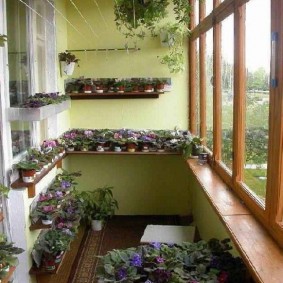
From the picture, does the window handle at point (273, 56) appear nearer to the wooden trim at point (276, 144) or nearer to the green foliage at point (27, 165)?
the wooden trim at point (276, 144)

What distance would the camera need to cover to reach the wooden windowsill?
5.91 ft

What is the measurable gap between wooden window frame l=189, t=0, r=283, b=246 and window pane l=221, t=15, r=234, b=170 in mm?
72

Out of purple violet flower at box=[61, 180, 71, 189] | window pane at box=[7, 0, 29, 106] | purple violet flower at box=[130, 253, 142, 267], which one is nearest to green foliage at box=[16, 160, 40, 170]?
window pane at box=[7, 0, 29, 106]

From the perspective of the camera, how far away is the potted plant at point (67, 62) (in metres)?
4.68

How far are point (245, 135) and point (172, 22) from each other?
2.70m

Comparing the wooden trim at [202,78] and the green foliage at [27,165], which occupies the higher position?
the wooden trim at [202,78]

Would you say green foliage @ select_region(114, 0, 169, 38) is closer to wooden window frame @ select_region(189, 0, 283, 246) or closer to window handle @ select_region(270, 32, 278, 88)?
wooden window frame @ select_region(189, 0, 283, 246)

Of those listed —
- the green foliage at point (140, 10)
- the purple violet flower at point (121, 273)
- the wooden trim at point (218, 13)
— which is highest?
the green foliage at point (140, 10)

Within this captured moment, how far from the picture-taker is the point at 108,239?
4707 mm

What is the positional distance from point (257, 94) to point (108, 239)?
9.40 feet

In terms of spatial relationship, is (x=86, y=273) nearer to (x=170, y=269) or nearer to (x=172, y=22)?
(x=170, y=269)

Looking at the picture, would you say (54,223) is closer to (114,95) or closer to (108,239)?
(108,239)

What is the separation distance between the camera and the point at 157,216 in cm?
545

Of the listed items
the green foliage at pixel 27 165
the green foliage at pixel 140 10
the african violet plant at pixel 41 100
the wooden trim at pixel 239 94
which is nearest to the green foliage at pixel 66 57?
the african violet plant at pixel 41 100
